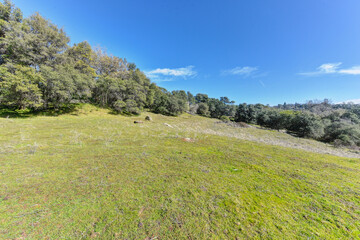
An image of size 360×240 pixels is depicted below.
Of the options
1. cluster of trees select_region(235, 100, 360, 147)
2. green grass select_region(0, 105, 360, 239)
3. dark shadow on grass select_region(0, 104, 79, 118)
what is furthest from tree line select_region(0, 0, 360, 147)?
green grass select_region(0, 105, 360, 239)

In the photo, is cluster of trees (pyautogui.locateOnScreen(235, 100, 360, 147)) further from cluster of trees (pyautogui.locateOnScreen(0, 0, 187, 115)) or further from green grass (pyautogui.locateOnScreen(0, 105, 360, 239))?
cluster of trees (pyautogui.locateOnScreen(0, 0, 187, 115))

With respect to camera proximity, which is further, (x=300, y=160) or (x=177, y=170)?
(x=300, y=160)

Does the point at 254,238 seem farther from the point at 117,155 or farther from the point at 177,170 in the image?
the point at 117,155

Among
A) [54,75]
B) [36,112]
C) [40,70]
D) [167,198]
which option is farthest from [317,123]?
[36,112]

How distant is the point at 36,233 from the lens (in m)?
2.39

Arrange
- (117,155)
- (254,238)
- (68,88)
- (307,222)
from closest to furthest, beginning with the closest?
(254,238) → (307,222) → (117,155) → (68,88)

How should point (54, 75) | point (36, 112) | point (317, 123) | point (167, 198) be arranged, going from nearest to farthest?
point (167, 198), point (54, 75), point (36, 112), point (317, 123)

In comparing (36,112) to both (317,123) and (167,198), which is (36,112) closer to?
(167,198)

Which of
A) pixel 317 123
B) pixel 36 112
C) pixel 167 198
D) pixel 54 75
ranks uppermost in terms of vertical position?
pixel 54 75

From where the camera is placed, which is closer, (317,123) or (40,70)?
(40,70)

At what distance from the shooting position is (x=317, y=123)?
25.4m

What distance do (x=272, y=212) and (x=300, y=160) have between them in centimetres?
666

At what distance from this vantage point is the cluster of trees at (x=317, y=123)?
62.8ft

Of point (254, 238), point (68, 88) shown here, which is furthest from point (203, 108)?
point (254, 238)
